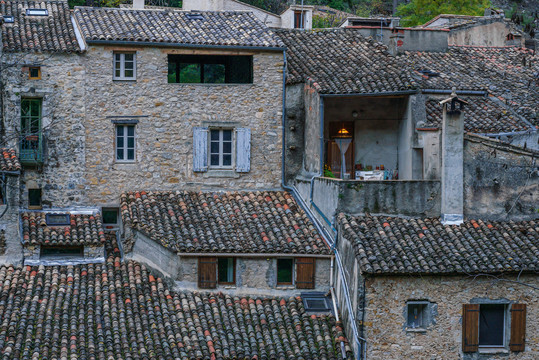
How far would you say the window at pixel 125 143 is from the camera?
85.8 feet

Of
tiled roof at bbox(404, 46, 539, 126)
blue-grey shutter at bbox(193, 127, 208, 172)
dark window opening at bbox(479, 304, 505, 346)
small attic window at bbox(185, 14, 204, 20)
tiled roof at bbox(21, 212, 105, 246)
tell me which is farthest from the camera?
tiled roof at bbox(404, 46, 539, 126)

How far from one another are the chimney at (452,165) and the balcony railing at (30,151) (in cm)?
1149

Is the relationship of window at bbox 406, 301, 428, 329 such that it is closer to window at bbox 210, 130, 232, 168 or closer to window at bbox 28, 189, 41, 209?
window at bbox 210, 130, 232, 168

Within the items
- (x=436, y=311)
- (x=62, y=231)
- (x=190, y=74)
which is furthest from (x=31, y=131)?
(x=436, y=311)

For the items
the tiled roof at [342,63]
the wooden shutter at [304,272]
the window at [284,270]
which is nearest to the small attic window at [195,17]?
the tiled roof at [342,63]

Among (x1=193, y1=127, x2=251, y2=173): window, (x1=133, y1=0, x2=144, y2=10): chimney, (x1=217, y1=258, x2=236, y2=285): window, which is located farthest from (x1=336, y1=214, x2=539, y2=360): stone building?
(x1=133, y1=0, x2=144, y2=10): chimney

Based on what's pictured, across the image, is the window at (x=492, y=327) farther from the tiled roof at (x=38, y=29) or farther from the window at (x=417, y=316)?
the tiled roof at (x=38, y=29)

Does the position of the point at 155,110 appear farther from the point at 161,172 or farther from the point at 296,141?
the point at 296,141

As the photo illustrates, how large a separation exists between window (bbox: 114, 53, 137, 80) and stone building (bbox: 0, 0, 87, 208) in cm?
99

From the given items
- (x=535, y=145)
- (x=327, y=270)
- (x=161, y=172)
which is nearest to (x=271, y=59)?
(x=161, y=172)

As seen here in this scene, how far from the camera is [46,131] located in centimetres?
2553

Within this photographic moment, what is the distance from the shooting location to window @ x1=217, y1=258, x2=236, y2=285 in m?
23.2

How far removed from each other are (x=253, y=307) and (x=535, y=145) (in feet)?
35.2

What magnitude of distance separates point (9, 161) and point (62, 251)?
285 cm
